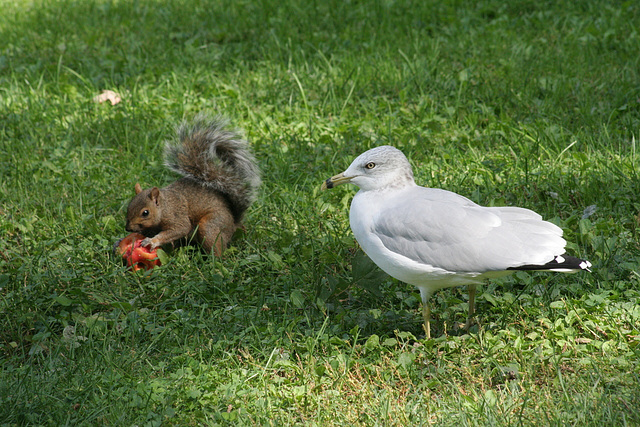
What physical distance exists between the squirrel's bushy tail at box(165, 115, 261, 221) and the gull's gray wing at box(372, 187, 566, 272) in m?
1.45

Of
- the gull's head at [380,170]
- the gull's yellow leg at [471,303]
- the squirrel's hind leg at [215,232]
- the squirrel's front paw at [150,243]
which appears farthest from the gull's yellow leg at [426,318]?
the squirrel's front paw at [150,243]

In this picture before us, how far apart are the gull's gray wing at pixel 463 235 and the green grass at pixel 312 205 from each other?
0.50m

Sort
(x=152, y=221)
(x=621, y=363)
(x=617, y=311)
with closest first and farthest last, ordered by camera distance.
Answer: (x=621, y=363)
(x=617, y=311)
(x=152, y=221)

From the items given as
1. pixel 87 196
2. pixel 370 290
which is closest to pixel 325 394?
pixel 370 290

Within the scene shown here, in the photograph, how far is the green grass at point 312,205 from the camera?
3020 mm

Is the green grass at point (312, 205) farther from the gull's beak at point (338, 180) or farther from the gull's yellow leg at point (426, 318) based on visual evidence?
the gull's beak at point (338, 180)

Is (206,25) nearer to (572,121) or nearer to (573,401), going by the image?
(572,121)

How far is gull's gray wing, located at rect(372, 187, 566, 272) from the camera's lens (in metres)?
2.99

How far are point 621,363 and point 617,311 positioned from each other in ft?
1.33

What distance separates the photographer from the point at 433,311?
12.0 feet

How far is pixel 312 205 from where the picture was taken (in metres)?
4.66

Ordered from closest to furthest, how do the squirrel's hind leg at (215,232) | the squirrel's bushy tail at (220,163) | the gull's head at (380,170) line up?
the gull's head at (380,170)
the squirrel's hind leg at (215,232)
the squirrel's bushy tail at (220,163)

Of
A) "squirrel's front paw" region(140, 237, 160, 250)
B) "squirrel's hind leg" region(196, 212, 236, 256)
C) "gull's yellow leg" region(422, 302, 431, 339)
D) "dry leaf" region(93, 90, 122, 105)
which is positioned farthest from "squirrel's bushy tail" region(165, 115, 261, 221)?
"dry leaf" region(93, 90, 122, 105)

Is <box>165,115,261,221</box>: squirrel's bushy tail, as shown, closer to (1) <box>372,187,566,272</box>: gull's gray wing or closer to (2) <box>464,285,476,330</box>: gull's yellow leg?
(1) <box>372,187,566,272</box>: gull's gray wing
